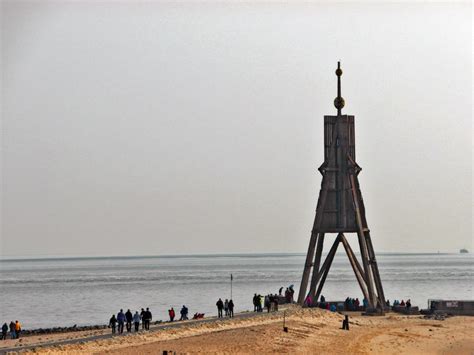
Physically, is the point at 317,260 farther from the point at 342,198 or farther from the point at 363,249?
the point at 342,198

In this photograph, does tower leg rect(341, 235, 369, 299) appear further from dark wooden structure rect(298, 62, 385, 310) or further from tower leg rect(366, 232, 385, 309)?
tower leg rect(366, 232, 385, 309)

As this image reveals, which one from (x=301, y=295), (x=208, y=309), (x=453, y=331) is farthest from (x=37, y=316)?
(x=453, y=331)

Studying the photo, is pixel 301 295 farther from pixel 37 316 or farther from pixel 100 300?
pixel 100 300

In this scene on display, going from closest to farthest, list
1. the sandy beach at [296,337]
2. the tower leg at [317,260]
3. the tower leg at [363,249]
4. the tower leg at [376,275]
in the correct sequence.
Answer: the sandy beach at [296,337], the tower leg at [363,249], the tower leg at [376,275], the tower leg at [317,260]

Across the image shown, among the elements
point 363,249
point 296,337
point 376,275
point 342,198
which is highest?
point 342,198

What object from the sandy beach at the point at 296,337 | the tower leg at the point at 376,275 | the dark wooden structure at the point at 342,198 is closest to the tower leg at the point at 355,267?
the dark wooden structure at the point at 342,198

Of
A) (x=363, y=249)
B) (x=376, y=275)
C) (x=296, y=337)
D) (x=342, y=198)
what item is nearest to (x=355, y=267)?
(x=376, y=275)

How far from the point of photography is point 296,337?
43938 millimetres

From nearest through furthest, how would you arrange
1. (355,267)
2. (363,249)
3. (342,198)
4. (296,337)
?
(296,337)
(363,249)
(342,198)
(355,267)

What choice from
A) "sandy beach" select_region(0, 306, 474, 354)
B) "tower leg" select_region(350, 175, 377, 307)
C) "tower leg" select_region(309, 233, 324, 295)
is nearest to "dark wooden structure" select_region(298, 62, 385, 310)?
"tower leg" select_region(350, 175, 377, 307)

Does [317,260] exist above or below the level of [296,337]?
above

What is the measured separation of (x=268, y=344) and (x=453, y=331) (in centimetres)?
1306

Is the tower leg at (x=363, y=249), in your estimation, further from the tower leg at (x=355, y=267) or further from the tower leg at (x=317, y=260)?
the tower leg at (x=317, y=260)

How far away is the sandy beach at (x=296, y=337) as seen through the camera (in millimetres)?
39344
